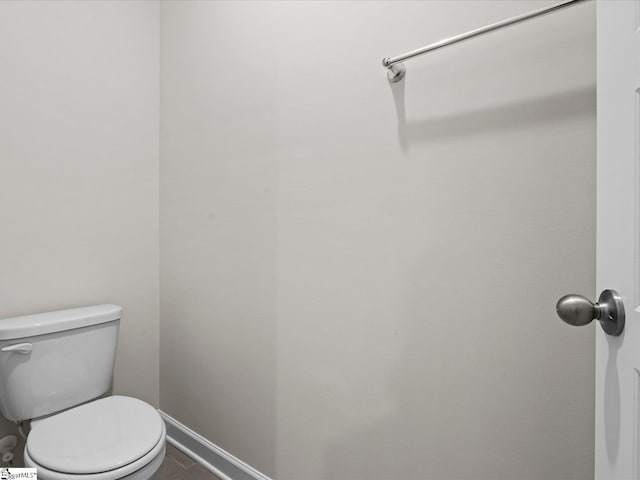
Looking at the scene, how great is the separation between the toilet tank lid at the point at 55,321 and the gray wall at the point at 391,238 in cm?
37

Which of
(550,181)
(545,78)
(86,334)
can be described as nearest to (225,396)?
(86,334)

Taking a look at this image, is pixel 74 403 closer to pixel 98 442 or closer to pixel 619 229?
pixel 98 442

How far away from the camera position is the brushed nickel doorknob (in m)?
0.57

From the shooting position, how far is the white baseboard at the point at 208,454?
4.79ft

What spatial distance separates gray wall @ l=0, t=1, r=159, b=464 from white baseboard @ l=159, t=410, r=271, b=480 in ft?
0.68

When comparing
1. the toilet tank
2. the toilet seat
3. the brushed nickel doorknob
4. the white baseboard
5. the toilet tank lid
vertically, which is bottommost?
the white baseboard

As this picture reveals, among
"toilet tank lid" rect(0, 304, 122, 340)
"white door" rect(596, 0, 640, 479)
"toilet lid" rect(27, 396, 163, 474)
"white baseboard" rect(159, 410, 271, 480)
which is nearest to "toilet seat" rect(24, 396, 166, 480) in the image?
"toilet lid" rect(27, 396, 163, 474)

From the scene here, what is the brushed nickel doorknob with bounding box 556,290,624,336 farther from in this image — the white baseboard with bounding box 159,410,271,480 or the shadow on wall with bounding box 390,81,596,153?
the white baseboard with bounding box 159,410,271,480

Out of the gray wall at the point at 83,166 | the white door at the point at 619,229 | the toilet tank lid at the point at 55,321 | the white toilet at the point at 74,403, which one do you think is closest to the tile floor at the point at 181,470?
the gray wall at the point at 83,166

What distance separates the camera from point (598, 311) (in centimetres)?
60

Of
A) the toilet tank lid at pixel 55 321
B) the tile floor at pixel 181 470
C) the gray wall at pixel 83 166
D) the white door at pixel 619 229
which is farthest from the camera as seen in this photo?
the tile floor at pixel 181 470

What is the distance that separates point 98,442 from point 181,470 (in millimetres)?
623

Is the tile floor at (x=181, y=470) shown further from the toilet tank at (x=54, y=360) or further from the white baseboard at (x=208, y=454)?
the toilet tank at (x=54, y=360)

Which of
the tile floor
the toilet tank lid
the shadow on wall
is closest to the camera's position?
the shadow on wall
